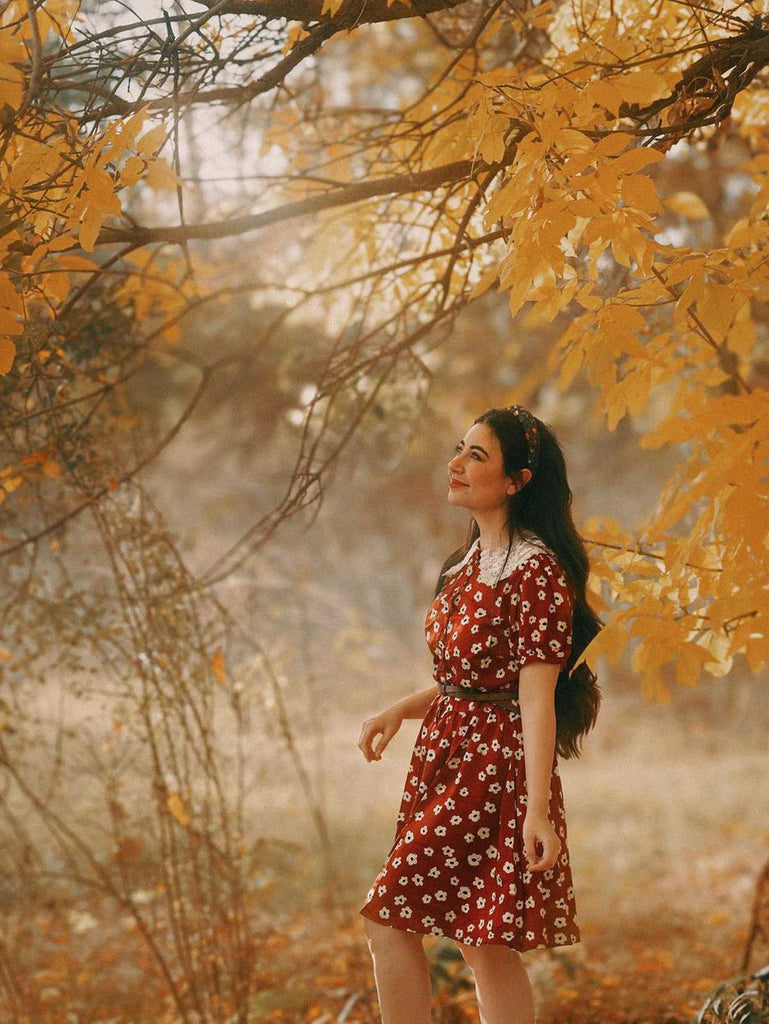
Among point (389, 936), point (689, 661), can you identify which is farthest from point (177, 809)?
point (689, 661)

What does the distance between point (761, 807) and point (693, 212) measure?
16.6ft

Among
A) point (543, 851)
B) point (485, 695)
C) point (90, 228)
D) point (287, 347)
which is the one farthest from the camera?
point (287, 347)

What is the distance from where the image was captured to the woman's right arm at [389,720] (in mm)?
2123

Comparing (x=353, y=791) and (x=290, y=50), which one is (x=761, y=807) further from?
(x=290, y=50)

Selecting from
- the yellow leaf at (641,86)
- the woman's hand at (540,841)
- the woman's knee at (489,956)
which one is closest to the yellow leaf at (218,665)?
the woman's knee at (489,956)

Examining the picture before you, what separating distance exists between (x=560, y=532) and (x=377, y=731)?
0.59 metres

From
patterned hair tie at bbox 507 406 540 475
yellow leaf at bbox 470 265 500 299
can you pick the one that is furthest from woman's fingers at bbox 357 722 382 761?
yellow leaf at bbox 470 265 500 299

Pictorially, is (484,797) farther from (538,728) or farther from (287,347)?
(287,347)

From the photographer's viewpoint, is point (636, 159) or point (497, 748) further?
point (497, 748)

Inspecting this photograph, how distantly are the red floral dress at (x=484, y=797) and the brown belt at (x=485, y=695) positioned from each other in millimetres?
10

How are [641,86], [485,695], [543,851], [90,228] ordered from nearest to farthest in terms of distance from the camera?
1. [641,86]
2. [90,228]
3. [543,851]
4. [485,695]

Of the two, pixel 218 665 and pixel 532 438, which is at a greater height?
pixel 532 438

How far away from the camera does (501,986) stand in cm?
188

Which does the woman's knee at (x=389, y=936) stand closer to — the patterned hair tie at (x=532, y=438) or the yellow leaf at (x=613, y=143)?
the patterned hair tie at (x=532, y=438)
